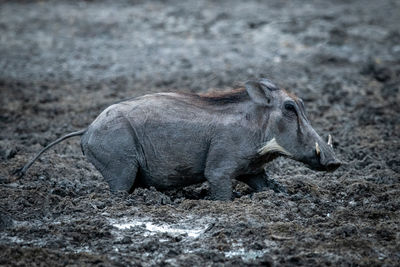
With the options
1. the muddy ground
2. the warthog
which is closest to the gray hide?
the warthog

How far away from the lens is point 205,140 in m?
5.72

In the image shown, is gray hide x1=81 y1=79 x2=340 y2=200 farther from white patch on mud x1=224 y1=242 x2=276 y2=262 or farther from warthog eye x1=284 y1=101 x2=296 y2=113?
white patch on mud x1=224 y1=242 x2=276 y2=262

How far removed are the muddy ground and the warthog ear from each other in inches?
28.4

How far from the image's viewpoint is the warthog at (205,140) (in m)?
5.65

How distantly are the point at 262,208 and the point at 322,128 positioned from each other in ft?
9.68

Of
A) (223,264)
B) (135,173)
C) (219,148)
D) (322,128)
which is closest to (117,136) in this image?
(135,173)

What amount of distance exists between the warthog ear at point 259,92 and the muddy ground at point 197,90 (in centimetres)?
72

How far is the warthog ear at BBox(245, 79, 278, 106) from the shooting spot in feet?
19.0

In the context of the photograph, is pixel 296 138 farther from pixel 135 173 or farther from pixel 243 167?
pixel 135 173

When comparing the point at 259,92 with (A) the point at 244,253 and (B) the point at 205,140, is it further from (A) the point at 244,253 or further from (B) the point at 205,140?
(A) the point at 244,253

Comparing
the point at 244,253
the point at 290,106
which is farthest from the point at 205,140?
the point at 244,253

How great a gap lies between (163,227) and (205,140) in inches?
36.3

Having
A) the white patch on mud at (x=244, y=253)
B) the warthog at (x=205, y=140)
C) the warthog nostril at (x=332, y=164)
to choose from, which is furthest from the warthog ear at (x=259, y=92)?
the white patch on mud at (x=244, y=253)

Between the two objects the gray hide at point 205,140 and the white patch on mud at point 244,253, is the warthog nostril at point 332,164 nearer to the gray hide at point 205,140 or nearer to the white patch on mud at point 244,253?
the gray hide at point 205,140
